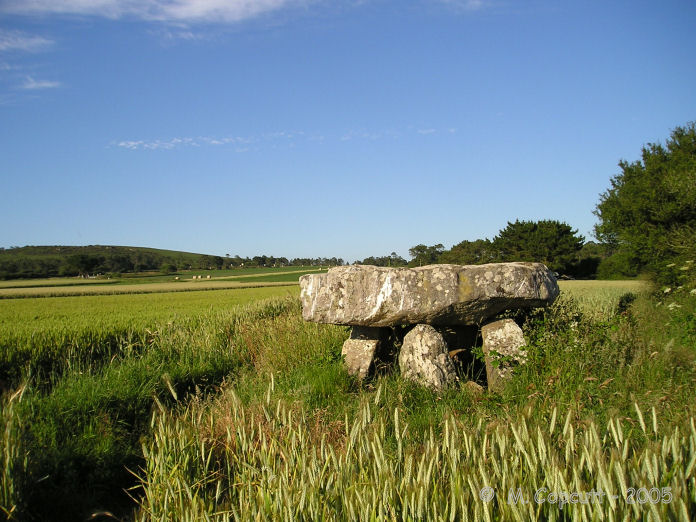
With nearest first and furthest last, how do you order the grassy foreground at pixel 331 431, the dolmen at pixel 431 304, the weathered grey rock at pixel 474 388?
the grassy foreground at pixel 331 431, the weathered grey rock at pixel 474 388, the dolmen at pixel 431 304

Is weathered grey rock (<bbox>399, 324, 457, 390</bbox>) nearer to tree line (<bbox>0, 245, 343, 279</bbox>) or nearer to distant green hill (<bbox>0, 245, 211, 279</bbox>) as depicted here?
tree line (<bbox>0, 245, 343, 279</bbox>)

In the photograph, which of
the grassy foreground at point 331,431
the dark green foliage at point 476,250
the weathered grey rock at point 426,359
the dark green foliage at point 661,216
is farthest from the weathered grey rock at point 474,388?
the dark green foliage at point 476,250

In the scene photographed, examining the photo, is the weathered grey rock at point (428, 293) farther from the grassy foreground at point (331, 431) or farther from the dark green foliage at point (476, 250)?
the dark green foliage at point (476, 250)

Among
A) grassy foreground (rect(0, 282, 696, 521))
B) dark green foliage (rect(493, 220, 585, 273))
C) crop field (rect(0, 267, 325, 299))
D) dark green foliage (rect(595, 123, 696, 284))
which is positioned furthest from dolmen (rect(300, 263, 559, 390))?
dark green foliage (rect(493, 220, 585, 273))

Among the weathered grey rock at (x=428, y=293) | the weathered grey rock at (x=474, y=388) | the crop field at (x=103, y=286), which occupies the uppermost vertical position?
the weathered grey rock at (x=428, y=293)

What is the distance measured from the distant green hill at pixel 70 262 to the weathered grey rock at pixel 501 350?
55627 millimetres

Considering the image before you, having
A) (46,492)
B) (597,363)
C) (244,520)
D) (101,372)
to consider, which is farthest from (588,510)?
(101,372)

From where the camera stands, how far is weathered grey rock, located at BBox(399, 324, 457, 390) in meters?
6.33

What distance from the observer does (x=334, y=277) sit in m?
6.75

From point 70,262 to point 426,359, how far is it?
66797 mm

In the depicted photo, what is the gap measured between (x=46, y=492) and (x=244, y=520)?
2.38 metres

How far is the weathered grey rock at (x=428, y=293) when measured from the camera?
20.7 ft

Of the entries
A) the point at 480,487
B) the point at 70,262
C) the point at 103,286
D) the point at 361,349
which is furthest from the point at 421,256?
the point at 70,262

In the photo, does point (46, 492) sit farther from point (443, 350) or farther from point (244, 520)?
point (443, 350)
